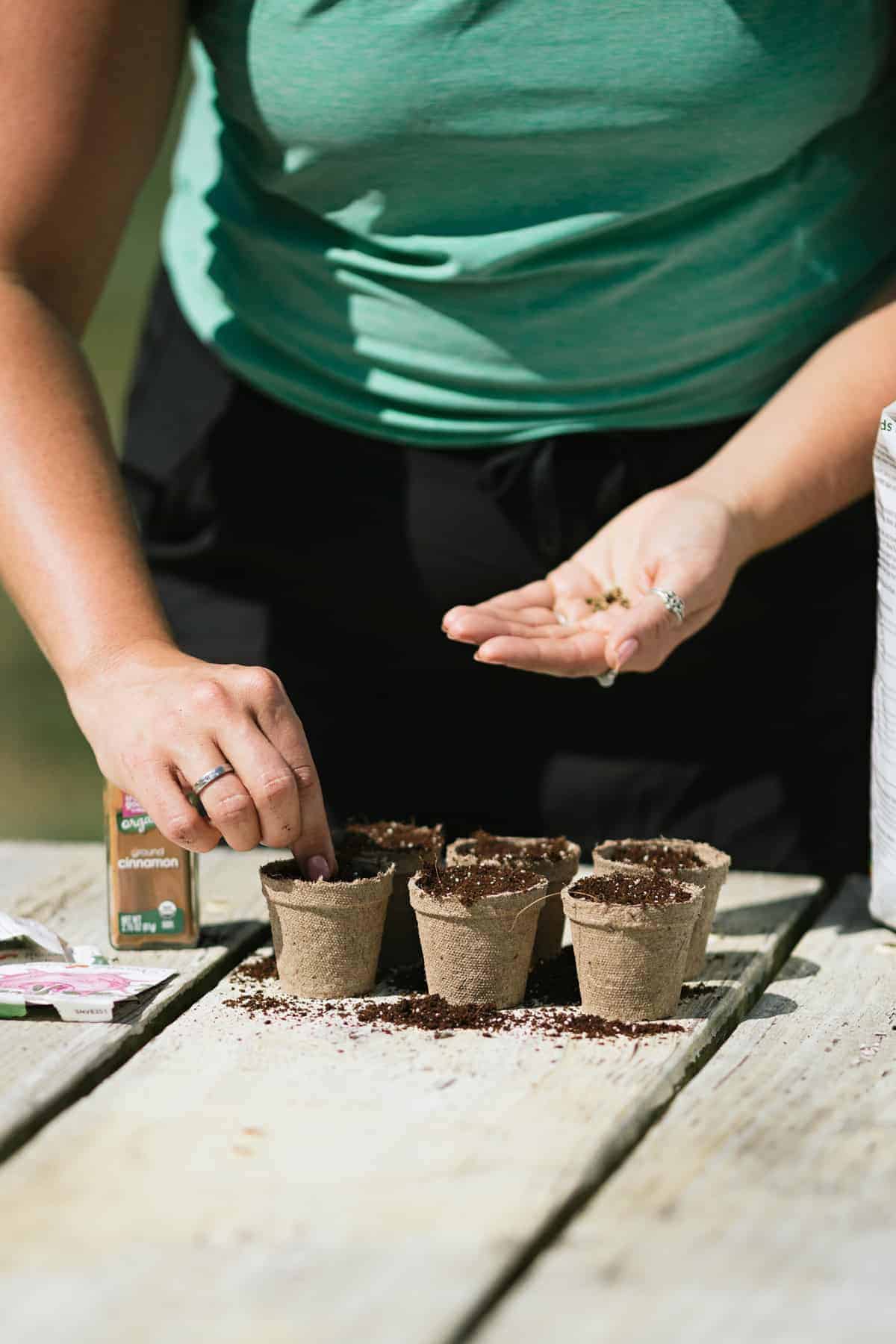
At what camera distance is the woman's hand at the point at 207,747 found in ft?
4.28

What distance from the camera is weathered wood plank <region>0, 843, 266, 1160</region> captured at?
1.16 m

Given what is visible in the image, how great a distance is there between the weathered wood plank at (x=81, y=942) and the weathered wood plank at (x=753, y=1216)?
17.1 inches

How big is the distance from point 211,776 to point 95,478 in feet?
1.18

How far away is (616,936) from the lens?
51.3 inches

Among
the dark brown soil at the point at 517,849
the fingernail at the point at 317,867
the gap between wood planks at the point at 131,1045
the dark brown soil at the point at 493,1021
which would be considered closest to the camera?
the gap between wood planks at the point at 131,1045

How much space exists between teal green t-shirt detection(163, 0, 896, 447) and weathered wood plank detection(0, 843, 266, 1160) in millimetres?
588

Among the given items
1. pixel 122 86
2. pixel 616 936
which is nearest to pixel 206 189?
pixel 122 86

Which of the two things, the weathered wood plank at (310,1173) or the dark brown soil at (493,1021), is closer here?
the weathered wood plank at (310,1173)

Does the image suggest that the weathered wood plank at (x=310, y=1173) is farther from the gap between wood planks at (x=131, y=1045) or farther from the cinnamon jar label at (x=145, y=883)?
the cinnamon jar label at (x=145, y=883)

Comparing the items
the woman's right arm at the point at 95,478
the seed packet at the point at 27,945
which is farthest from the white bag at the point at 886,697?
the seed packet at the point at 27,945

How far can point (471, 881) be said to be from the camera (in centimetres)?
138

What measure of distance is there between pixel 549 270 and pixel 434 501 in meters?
0.31

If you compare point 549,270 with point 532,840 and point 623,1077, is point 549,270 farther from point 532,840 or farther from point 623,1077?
point 623,1077

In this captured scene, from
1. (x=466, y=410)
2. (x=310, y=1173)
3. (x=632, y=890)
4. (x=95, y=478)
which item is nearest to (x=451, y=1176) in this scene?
(x=310, y=1173)
